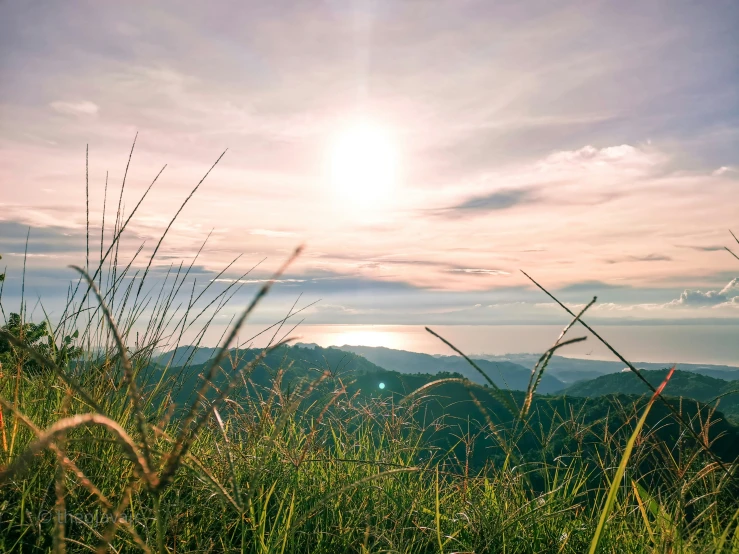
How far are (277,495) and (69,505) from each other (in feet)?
2.98

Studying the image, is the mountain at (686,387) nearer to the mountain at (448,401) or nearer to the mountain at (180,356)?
the mountain at (448,401)

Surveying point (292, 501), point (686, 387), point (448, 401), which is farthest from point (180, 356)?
point (686, 387)

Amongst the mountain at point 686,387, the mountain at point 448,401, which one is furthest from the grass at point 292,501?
the mountain at point 686,387

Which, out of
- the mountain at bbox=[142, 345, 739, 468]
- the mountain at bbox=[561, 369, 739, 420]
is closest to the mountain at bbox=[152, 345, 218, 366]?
the mountain at bbox=[142, 345, 739, 468]

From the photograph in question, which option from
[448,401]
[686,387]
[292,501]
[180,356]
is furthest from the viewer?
[686,387]

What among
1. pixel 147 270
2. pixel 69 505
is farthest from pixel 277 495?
pixel 147 270

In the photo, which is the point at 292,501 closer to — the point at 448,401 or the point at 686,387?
the point at 448,401

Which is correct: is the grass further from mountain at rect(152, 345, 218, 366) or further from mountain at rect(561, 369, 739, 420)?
mountain at rect(561, 369, 739, 420)

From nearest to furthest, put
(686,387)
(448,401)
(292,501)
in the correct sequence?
(292,501), (448,401), (686,387)

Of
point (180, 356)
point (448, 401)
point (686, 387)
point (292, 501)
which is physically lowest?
point (686, 387)

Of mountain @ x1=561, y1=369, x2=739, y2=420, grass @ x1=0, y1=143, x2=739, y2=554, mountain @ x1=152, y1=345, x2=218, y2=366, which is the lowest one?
mountain @ x1=561, y1=369, x2=739, y2=420

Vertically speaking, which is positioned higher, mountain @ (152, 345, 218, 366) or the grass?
mountain @ (152, 345, 218, 366)

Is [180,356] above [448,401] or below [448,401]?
above

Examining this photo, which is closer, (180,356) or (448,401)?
(180,356)
